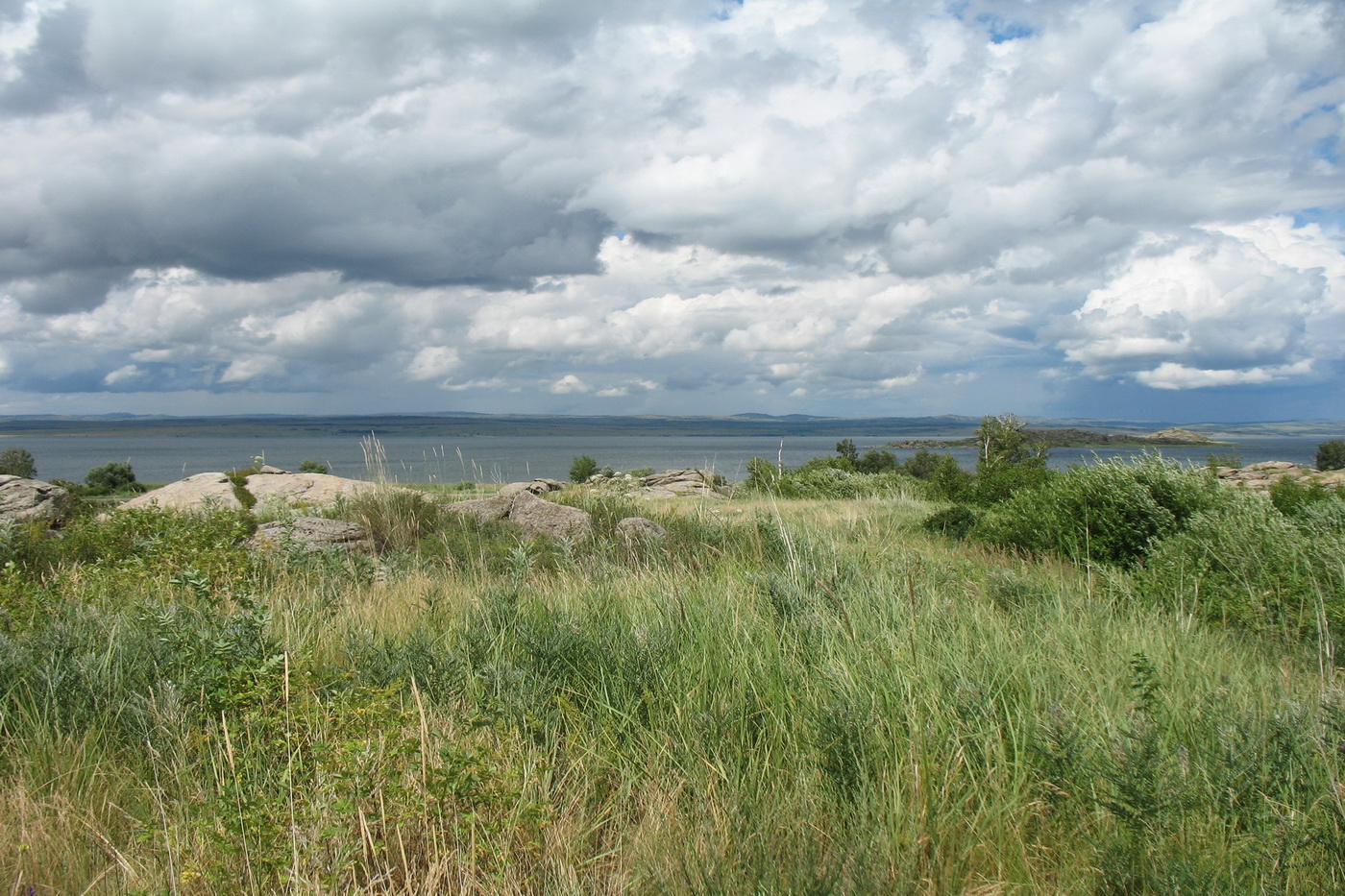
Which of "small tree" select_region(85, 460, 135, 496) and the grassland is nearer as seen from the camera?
the grassland

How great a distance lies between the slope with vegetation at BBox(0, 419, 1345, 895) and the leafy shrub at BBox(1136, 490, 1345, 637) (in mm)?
393

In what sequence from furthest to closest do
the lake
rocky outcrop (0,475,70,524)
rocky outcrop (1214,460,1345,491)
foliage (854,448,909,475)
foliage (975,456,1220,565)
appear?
foliage (854,448,909,475), the lake, rocky outcrop (1214,460,1345,491), rocky outcrop (0,475,70,524), foliage (975,456,1220,565)

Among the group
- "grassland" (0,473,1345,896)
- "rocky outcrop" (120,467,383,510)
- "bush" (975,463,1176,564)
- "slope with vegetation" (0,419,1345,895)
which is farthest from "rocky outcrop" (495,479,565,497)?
"grassland" (0,473,1345,896)

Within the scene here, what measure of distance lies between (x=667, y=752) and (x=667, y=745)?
21 centimetres

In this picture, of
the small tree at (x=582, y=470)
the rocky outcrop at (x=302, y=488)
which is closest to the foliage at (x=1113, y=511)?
the rocky outcrop at (x=302, y=488)

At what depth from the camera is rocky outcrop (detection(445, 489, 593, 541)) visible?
35.8ft

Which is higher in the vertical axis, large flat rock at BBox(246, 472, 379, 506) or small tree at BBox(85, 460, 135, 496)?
large flat rock at BBox(246, 472, 379, 506)

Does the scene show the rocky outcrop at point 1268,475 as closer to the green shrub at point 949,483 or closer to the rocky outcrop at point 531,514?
the green shrub at point 949,483

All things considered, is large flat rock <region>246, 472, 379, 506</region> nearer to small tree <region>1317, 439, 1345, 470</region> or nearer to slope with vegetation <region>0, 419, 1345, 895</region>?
slope with vegetation <region>0, 419, 1345, 895</region>

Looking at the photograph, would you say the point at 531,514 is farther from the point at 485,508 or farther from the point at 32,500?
the point at 32,500

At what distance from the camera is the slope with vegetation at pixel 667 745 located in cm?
257

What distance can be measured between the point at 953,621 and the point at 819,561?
1632 millimetres

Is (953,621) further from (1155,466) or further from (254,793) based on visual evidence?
(1155,466)

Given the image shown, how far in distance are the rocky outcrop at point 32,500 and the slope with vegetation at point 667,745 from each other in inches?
269
